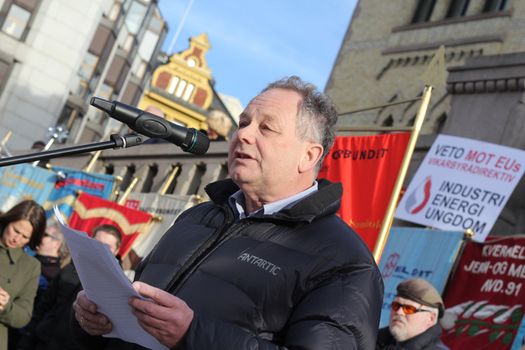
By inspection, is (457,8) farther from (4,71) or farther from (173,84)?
(173,84)

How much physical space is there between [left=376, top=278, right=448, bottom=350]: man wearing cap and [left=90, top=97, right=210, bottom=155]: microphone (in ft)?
8.33

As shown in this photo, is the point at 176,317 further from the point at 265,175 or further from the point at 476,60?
the point at 476,60

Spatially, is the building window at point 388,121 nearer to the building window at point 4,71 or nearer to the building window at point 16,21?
the building window at point 4,71

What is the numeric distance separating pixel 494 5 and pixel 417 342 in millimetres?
25956

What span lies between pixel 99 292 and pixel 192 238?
0.51 m

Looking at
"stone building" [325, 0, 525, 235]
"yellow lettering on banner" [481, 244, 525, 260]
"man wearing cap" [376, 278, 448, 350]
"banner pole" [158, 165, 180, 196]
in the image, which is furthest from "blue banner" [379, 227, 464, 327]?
"stone building" [325, 0, 525, 235]

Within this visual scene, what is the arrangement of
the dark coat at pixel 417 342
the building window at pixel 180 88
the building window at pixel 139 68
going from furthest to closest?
the building window at pixel 139 68 < the building window at pixel 180 88 < the dark coat at pixel 417 342

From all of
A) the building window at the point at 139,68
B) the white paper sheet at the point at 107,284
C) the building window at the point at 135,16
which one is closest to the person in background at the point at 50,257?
the white paper sheet at the point at 107,284

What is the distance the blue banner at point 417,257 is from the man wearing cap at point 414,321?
4.15 m

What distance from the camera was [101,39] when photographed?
170 ft

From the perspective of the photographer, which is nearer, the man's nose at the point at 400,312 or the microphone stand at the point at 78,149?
the microphone stand at the point at 78,149

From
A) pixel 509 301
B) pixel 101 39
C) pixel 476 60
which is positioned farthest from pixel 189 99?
pixel 509 301

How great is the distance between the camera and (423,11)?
1309 inches

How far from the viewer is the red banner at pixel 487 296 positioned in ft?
31.4
